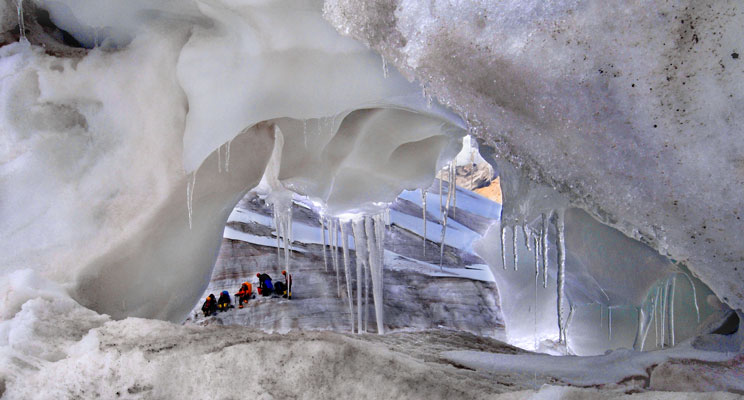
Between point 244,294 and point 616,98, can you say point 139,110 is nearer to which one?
point 616,98

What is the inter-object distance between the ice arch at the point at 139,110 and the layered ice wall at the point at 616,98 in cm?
56

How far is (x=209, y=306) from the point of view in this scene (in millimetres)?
5406

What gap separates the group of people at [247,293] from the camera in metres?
5.40

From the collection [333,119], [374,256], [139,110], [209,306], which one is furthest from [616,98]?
[209,306]

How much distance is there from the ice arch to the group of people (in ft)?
11.3

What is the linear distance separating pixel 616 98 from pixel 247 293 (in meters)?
4.84

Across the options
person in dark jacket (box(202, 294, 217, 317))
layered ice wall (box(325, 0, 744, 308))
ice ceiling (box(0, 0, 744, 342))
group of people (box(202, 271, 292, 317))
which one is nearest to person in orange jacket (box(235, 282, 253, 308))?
group of people (box(202, 271, 292, 317))

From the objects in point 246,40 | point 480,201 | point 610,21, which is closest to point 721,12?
point 610,21

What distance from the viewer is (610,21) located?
1.11 m

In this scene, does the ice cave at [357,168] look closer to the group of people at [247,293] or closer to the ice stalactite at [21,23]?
the ice stalactite at [21,23]

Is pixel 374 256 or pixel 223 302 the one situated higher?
pixel 223 302

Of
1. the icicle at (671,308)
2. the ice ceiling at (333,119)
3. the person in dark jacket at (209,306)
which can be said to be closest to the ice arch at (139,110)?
the ice ceiling at (333,119)

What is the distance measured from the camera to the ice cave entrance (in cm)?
247

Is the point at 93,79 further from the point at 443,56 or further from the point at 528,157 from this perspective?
the point at 528,157
